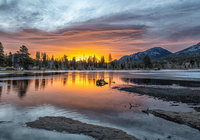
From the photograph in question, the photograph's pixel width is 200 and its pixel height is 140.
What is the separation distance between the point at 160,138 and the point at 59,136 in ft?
20.5

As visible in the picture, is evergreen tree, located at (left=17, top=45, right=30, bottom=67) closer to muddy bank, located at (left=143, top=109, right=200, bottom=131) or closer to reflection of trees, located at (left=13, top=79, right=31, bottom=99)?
reflection of trees, located at (left=13, top=79, right=31, bottom=99)

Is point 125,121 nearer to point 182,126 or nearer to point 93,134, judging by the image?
point 93,134

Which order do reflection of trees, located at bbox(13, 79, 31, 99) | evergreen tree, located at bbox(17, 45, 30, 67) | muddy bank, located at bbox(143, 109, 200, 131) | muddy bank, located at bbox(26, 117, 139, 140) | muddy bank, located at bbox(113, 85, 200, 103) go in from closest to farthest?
muddy bank, located at bbox(26, 117, 139, 140)
muddy bank, located at bbox(143, 109, 200, 131)
muddy bank, located at bbox(113, 85, 200, 103)
reflection of trees, located at bbox(13, 79, 31, 99)
evergreen tree, located at bbox(17, 45, 30, 67)

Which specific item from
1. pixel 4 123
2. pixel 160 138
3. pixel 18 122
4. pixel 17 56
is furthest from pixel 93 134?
pixel 17 56

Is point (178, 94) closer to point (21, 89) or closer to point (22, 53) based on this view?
point (21, 89)

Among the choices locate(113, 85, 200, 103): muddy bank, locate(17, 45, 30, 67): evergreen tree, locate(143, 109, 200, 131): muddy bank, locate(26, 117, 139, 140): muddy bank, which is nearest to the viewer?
locate(26, 117, 139, 140): muddy bank

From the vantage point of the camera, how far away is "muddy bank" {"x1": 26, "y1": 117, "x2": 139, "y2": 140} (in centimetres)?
771

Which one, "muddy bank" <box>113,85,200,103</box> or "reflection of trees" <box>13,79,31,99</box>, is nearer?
"muddy bank" <box>113,85,200,103</box>

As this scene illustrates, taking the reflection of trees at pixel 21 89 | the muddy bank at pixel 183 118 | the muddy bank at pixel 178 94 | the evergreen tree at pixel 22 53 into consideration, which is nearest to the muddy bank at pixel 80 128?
the muddy bank at pixel 183 118

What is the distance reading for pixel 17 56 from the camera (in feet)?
384

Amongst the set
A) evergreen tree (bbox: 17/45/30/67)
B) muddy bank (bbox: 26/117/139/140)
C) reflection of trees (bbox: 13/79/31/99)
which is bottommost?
reflection of trees (bbox: 13/79/31/99)

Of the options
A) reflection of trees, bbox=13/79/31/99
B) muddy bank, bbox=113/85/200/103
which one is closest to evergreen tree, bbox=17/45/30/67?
reflection of trees, bbox=13/79/31/99

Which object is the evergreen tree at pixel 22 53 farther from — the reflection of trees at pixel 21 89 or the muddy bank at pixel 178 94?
the muddy bank at pixel 178 94

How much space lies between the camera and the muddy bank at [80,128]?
771cm
